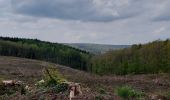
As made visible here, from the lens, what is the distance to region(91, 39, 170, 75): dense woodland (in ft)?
217

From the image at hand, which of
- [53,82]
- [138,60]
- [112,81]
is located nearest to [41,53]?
[138,60]

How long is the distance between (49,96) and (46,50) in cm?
11025

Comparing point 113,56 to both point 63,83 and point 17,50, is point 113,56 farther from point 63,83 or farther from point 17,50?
point 63,83

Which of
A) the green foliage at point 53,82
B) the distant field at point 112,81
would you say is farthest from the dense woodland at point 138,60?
the green foliage at point 53,82

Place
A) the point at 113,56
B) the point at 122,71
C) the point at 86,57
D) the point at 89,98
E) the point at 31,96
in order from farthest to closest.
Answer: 1. the point at 86,57
2. the point at 113,56
3. the point at 122,71
4. the point at 31,96
5. the point at 89,98

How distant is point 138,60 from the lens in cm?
7169

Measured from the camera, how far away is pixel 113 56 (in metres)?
79.7

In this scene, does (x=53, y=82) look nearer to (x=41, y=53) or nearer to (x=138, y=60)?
(x=138, y=60)

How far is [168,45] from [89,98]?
55520 millimetres

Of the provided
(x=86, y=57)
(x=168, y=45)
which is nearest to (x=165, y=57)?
(x=168, y=45)

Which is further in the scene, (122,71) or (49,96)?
(122,71)

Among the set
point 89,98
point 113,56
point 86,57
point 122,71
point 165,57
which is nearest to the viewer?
point 89,98

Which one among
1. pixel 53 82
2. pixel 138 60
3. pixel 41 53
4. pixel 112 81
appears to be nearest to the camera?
pixel 53 82

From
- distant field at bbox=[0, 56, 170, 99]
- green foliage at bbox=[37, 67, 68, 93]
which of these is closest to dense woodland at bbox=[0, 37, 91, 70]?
distant field at bbox=[0, 56, 170, 99]
